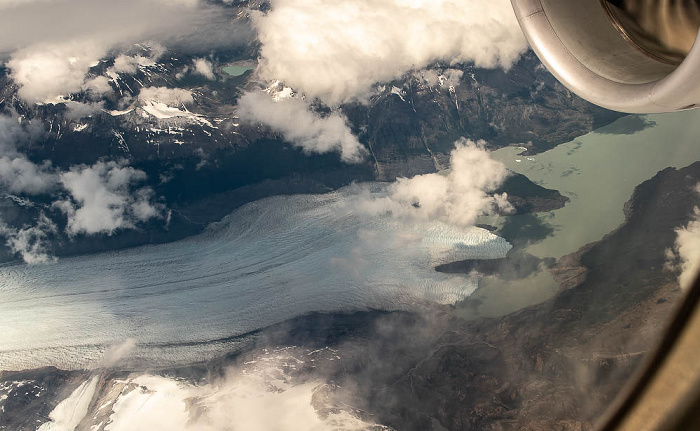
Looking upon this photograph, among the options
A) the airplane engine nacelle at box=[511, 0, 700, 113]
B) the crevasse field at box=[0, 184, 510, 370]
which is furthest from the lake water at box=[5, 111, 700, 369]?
the airplane engine nacelle at box=[511, 0, 700, 113]

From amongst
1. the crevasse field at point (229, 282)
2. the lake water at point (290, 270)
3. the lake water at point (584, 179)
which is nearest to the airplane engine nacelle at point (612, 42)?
the lake water at point (584, 179)

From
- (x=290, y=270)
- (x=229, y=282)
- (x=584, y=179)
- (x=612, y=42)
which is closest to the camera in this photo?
(x=612, y=42)

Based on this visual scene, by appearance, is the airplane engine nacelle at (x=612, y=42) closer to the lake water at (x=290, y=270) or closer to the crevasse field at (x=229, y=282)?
the lake water at (x=290, y=270)

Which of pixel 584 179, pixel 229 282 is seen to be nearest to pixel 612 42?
pixel 229 282

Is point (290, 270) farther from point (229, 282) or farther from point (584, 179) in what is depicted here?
point (584, 179)

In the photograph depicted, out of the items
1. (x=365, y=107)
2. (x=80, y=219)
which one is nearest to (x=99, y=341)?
(x=80, y=219)

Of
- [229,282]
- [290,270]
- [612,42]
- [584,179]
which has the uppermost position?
[612,42]

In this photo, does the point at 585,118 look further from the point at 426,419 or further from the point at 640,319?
the point at 426,419
